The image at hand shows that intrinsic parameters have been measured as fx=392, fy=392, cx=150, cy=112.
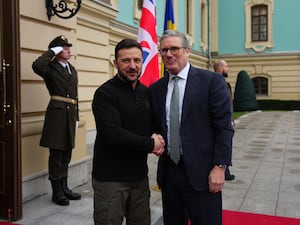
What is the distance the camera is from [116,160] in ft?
8.83

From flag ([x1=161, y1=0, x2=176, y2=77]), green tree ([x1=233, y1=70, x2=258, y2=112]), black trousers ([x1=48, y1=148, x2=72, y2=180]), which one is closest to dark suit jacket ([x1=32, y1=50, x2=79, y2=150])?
black trousers ([x1=48, y1=148, x2=72, y2=180])

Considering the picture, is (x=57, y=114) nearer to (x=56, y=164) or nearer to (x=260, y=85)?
(x=56, y=164)

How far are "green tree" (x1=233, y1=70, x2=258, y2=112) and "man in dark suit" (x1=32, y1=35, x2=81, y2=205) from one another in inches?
787

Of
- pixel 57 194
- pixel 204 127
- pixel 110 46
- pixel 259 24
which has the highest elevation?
pixel 259 24

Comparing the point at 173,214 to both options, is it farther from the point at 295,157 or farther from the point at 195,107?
the point at 295,157

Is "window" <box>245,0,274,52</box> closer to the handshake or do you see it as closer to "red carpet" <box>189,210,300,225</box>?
"red carpet" <box>189,210,300,225</box>

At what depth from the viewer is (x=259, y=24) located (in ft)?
85.6

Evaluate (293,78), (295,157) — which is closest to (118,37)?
(295,157)

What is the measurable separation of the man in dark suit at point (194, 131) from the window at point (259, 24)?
79.9 ft

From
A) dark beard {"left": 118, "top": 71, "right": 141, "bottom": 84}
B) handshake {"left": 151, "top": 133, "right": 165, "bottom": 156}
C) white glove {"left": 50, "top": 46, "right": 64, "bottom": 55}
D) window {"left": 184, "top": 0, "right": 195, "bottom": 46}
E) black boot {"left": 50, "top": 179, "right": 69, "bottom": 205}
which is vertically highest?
window {"left": 184, "top": 0, "right": 195, "bottom": 46}

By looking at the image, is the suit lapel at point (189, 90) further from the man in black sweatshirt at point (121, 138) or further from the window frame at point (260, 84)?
the window frame at point (260, 84)

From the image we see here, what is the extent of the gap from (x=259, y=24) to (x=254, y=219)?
23.5 meters

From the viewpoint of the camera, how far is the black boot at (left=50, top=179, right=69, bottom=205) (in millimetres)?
4715

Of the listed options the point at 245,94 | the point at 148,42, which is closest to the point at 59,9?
the point at 148,42
